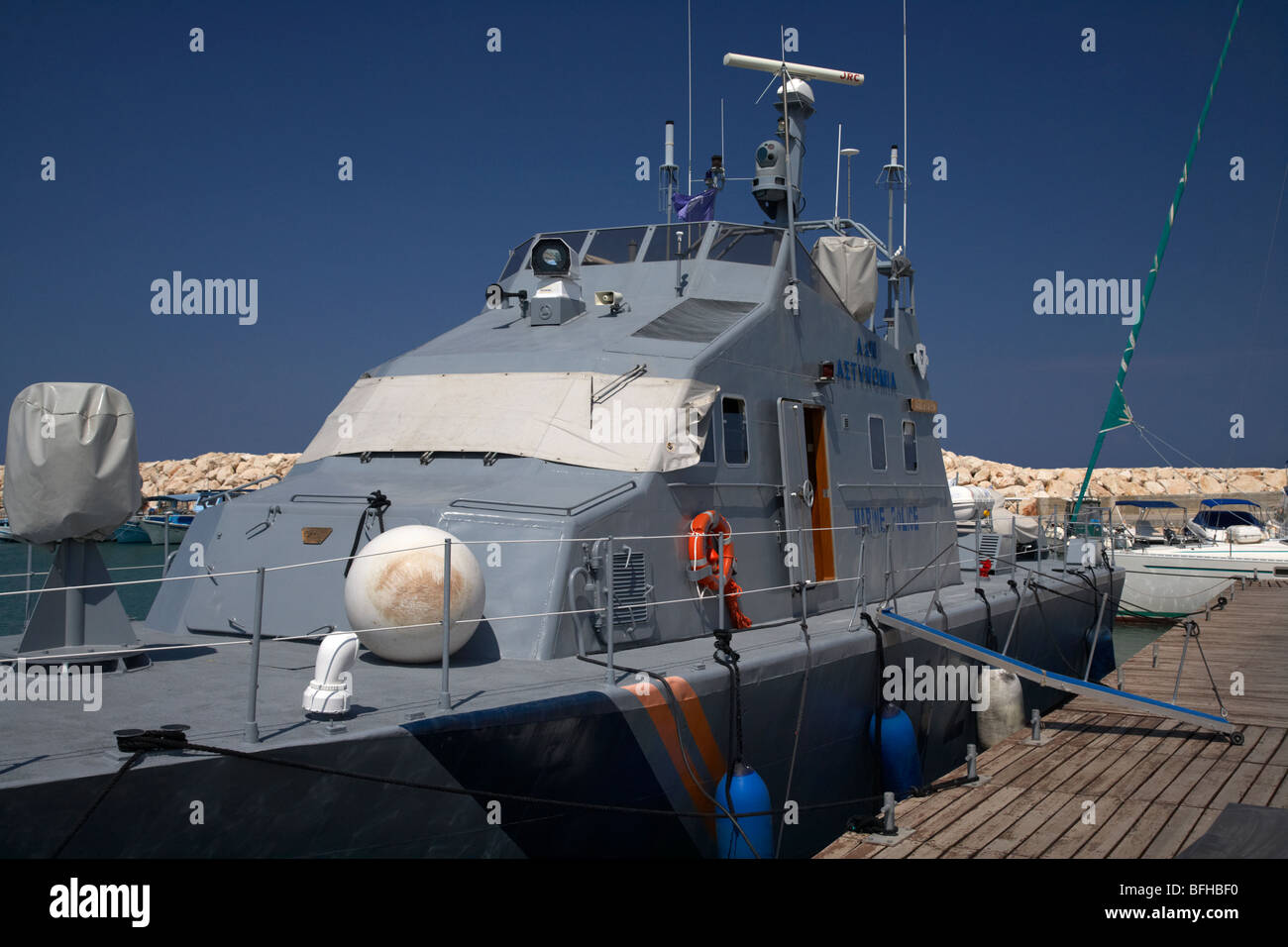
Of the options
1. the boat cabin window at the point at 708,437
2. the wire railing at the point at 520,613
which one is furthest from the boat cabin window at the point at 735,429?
the wire railing at the point at 520,613

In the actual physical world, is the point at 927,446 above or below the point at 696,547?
above

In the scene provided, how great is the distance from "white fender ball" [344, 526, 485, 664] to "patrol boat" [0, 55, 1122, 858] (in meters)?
0.02

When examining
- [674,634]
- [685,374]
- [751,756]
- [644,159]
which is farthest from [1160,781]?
[644,159]

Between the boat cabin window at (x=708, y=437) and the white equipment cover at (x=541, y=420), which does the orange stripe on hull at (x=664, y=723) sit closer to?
the white equipment cover at (x=541, y=420)

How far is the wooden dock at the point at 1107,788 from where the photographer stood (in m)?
6.45

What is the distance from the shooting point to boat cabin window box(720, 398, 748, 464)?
798 centimetres

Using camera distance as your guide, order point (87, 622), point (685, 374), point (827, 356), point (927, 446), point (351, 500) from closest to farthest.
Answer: point (87, 622) → point (351, 500) → point (685, 374) → point (827, 356) → point (927, 446)

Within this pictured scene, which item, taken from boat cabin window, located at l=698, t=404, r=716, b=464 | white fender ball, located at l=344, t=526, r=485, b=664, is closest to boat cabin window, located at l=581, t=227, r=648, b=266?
boat cabin window, located at l=698, t=404, r=716, b=464

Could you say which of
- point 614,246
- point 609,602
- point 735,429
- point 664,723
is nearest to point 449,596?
point 609,602

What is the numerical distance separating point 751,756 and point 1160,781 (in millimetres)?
3329

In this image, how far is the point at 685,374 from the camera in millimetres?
7598

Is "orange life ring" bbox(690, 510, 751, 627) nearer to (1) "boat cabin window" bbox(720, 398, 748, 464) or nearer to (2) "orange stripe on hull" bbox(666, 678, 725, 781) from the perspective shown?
(1) "boat cabin window" bbox(720, 398, 748, 464)
